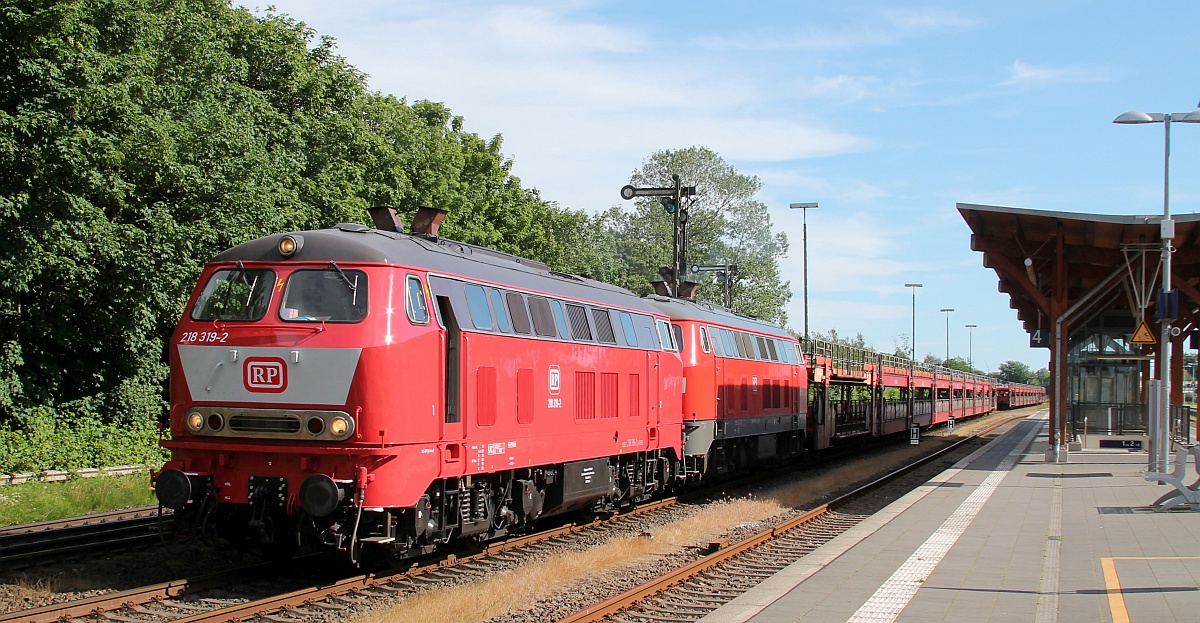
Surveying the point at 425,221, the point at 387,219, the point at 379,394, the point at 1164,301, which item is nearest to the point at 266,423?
the point at 379,394

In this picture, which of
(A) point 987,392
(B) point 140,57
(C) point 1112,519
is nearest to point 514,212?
(B) point 140,57

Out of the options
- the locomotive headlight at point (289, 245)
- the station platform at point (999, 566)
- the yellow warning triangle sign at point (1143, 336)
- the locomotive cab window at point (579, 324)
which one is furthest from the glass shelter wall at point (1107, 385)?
the locomotive headlight at point (289, 245)

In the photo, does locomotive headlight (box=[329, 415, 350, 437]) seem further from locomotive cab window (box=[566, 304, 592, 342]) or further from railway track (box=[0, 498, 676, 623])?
locomotive cab window (box=[566, 304, 592, 342])

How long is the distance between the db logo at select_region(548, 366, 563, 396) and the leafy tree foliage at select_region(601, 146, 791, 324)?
1719 inches

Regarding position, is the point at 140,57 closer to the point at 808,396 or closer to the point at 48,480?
the point at 48,480

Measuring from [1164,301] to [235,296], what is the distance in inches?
727

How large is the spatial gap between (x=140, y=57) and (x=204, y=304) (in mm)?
10006

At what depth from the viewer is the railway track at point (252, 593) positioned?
28.5 feet

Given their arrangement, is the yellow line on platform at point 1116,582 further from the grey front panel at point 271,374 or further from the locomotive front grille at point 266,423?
the locomotive front grille at point 266,423

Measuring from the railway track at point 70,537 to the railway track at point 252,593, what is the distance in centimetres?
159

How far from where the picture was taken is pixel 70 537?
39.9 feet

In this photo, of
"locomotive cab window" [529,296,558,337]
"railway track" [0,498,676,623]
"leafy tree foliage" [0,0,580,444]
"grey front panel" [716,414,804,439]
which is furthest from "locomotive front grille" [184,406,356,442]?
"grey front panel" [716,414,804,439]

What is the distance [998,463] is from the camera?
27.5m

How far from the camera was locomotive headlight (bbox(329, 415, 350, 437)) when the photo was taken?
957cm
